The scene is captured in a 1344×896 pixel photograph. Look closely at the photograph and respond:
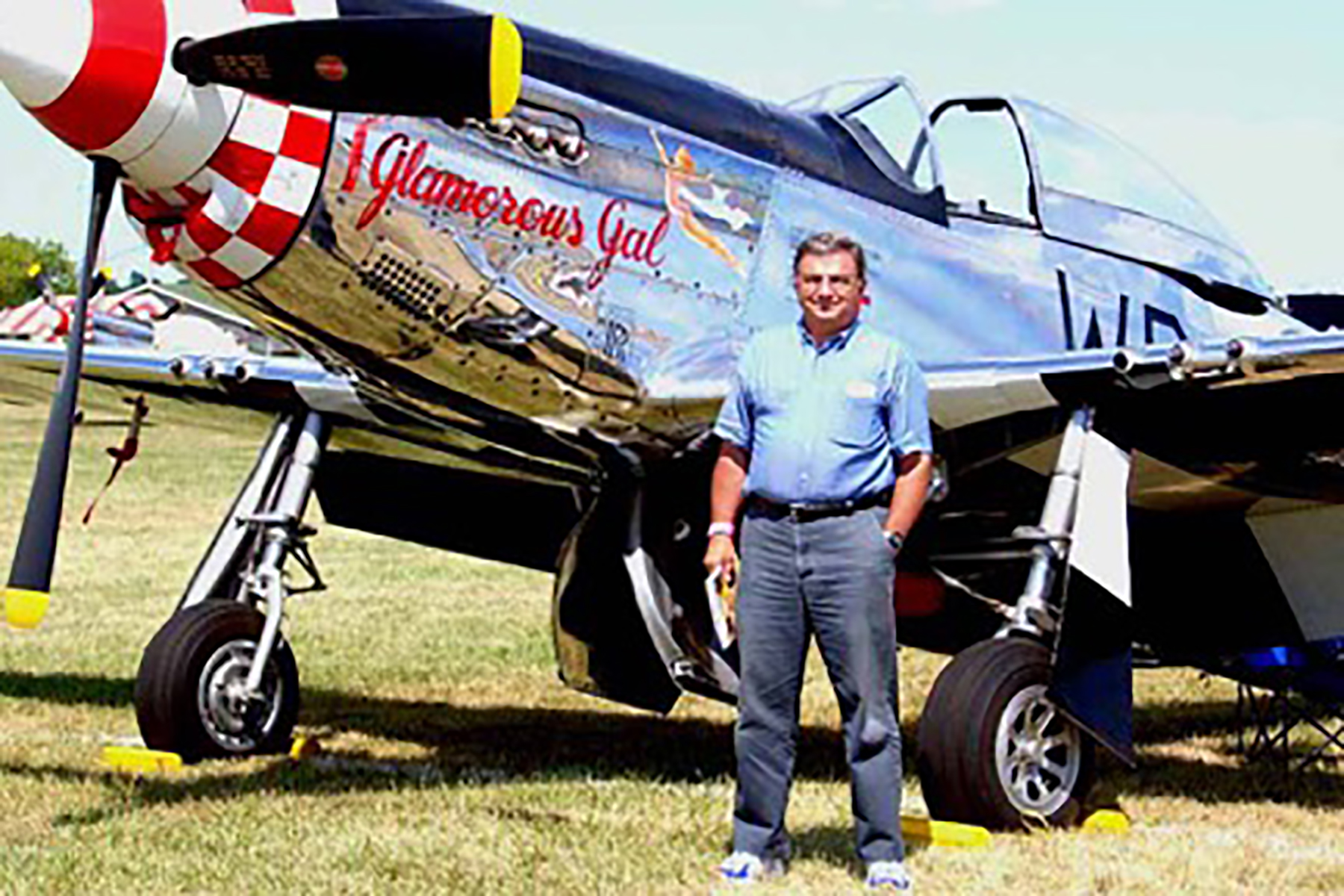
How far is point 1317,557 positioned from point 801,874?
9.96 feet

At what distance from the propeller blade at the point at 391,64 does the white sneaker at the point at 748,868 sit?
2038mm

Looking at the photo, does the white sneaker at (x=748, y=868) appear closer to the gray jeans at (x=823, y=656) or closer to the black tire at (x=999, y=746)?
the gray jeans at (x=823, y=656)

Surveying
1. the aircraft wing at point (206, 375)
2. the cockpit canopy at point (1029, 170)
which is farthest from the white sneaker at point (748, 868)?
the cockpit canopy at point (1029, 170)

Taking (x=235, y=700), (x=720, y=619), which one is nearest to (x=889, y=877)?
(x=720, y=619)

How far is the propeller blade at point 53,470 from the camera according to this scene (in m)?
5.70

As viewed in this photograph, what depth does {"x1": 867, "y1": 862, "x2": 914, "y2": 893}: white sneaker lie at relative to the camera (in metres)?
5.20

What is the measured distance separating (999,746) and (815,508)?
1315 millimetres

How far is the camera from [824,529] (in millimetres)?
5254

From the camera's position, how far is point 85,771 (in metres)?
7.21

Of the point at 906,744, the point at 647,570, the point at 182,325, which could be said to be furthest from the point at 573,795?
the point at 182,325

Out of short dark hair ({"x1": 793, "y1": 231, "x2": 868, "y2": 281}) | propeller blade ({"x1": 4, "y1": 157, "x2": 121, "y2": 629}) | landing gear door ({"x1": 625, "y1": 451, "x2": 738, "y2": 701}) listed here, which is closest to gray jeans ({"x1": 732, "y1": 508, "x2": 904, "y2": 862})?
short dark hair ({"x1": 793, "y1": 231, "x2": 868, "y2": 281})

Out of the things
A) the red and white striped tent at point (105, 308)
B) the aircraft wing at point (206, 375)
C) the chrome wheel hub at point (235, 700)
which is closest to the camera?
the red and white striped tent at point (105, 308)

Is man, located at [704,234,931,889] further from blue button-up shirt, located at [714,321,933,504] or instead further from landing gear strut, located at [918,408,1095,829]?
landing gear strut, located at [918,408,1095,829]

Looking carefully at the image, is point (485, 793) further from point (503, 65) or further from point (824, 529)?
point (503, 65)
